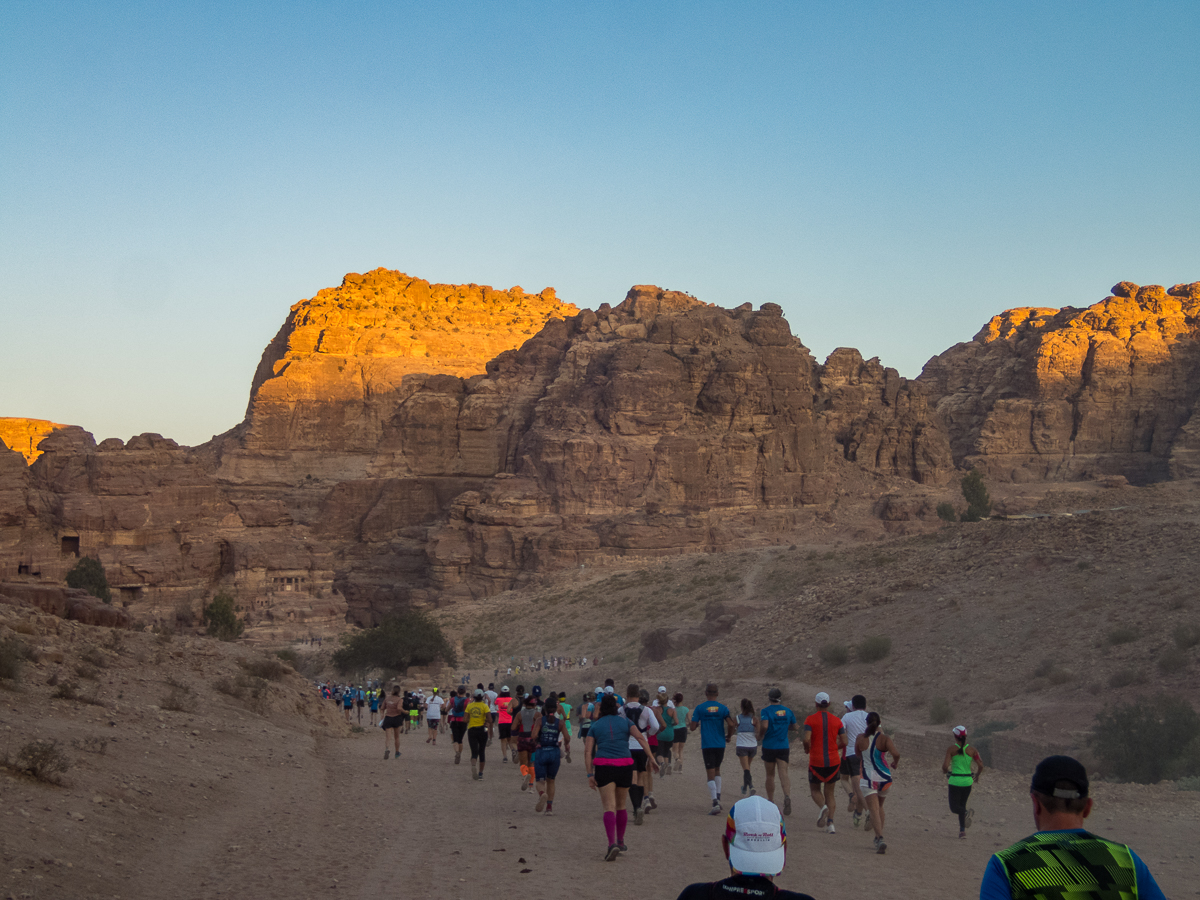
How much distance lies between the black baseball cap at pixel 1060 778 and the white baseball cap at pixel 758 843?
968mm

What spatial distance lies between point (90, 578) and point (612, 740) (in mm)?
50082

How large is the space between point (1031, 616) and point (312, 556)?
48.6m

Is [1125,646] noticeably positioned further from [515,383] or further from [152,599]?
[515,383]

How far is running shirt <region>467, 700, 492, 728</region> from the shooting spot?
1616cm

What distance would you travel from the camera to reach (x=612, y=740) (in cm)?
1023

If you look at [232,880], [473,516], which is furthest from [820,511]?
[232,880]

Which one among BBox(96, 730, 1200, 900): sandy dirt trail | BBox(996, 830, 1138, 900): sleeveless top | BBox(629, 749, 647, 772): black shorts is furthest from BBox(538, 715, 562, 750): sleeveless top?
BBox(996, 830, 1138, 900): sleeveless top

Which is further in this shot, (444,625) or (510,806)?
(444,625)

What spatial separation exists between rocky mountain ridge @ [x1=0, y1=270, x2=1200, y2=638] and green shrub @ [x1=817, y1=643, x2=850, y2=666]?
37654mm

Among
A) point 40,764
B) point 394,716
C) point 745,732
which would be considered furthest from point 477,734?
point 40,764

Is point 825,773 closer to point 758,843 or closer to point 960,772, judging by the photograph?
point 960,772

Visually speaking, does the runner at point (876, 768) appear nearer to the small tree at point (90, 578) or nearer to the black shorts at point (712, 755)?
the black shorts at point (712, 755)

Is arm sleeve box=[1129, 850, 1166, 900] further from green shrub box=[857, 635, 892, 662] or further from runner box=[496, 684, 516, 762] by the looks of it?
green shrub box=[857, 635, 892, 662]

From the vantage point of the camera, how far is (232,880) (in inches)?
334
